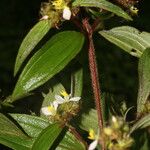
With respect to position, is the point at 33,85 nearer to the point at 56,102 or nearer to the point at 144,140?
the point at 56,102

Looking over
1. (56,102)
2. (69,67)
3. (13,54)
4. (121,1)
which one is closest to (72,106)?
(56,102)

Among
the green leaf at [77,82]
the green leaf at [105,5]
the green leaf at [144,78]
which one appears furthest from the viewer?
Result: the green leaf at [77,82]

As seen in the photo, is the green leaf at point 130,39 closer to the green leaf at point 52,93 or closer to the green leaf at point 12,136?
the green leaf at point 52,93

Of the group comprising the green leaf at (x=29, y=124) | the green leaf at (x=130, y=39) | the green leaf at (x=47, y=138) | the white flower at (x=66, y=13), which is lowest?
the green leaf at (x=29, y=124)

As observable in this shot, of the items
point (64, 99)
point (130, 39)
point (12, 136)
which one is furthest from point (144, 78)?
point (12, 136)

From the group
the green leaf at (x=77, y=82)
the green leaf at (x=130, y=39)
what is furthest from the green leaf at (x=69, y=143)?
the green leaf at (x=130, y=39)

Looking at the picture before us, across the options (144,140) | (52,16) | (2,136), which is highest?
(52,16)

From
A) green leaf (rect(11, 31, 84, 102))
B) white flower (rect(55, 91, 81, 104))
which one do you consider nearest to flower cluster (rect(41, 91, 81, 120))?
white flower (rect(55, 91, 81, 104))

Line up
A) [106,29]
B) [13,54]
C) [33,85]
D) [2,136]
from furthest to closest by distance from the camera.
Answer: [13,54] → [106,29] → [2,136] → [33,85]
